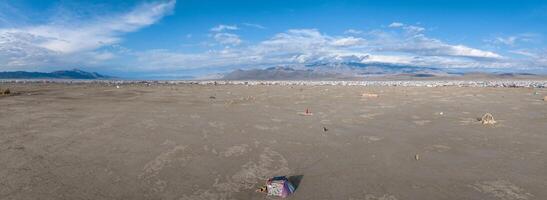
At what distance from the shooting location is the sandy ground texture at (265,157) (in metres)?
7.16

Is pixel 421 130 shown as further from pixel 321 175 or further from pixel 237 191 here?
pixel 237 191

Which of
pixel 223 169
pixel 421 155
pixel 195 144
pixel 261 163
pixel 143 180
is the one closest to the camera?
pixel 143 180

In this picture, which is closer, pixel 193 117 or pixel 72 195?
pixel 72 195

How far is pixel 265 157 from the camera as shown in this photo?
9594mm

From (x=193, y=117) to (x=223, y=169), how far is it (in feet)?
27.0

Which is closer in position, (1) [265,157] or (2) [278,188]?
(2) [278,188]

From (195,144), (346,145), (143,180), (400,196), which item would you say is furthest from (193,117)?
(400,196)

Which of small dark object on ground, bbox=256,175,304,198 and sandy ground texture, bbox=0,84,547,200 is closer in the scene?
small dark object on ground, bbox=256,175,304,198

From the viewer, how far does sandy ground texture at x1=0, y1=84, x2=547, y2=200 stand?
7.16m

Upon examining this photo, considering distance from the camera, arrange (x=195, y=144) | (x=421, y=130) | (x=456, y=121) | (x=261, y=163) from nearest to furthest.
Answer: (x=261, y=163) → (x=195, y=144) → (x=421, y=130) → (x=456, y=121)

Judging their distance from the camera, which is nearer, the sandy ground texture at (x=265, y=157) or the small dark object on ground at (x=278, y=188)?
the small dark object on ground at (x=278, y=188)

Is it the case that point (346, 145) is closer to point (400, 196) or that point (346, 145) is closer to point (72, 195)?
point (400, 196)

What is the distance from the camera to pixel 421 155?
32.1 ft

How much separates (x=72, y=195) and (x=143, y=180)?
123 centimetres
